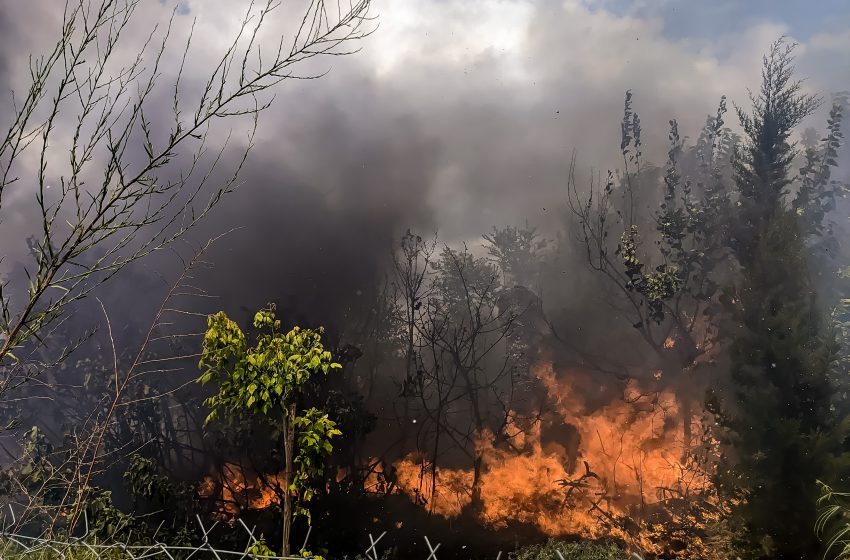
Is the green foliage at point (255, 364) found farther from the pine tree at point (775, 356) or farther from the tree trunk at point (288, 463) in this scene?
the pine tree at point (775, 356)

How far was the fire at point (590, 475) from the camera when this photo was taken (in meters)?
8.47

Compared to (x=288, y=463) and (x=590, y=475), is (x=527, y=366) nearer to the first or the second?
(x=590, y=475)

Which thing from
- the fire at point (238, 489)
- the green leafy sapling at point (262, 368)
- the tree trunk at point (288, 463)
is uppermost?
the green leafy sapling at point (262, 368)

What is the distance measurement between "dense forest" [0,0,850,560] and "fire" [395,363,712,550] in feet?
0.13

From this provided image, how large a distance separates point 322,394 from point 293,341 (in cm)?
411

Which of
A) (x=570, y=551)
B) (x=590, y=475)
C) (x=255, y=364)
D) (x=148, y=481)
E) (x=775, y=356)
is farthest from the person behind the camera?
(x=590, y=475)

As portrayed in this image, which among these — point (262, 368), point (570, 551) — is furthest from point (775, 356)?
point (262, 368)

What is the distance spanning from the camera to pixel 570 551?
7.92m

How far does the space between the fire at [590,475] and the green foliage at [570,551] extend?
0.23 m

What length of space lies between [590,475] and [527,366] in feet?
7.27

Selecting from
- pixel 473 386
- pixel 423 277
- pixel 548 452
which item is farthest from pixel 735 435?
pixel 423 277

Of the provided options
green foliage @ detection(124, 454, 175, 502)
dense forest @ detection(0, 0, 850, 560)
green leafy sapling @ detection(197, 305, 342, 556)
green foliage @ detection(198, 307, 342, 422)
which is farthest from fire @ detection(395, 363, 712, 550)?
green foliage @ detection(198, 307, 342, 422)

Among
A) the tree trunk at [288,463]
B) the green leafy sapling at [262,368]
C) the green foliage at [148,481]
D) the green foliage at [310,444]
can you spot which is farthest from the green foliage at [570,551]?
the green foliage at [148,481]

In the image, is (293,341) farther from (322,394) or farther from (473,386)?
(473,386)
